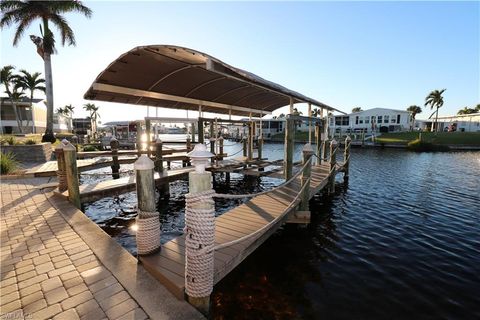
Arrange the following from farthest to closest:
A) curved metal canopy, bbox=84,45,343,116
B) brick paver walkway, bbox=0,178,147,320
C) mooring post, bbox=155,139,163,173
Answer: mooring post, bbox=155,139,163,173, curved metal canopy, bbox=84,45,343,116, brick paver walkway, bbox=0,178,147,320

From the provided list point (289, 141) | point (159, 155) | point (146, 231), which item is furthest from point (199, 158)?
point (159, 155)

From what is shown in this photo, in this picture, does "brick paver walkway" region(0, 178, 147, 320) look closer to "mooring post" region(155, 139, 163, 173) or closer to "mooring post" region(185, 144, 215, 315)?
"mooring post" region(185, 144, 215, 315)

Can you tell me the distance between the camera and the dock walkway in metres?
3.12

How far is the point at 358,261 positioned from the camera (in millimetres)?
6258

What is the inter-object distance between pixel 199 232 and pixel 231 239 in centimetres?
218

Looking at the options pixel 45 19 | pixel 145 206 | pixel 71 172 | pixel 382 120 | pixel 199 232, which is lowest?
pixel 199 232

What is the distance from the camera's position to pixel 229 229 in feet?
19.0

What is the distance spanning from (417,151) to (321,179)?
3529 centimetres

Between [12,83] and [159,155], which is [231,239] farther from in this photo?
[12,83]

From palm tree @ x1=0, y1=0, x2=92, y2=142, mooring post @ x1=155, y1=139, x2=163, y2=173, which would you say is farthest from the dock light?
palm tree @ x1=0, y1=0, x2=92, y2=142


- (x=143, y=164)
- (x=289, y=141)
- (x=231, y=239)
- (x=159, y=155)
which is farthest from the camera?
(x=159, y=155)

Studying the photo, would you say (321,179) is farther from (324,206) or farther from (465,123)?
(465,123)

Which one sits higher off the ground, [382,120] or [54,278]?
[382,120]

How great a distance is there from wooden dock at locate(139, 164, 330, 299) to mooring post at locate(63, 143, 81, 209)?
14.0ft
